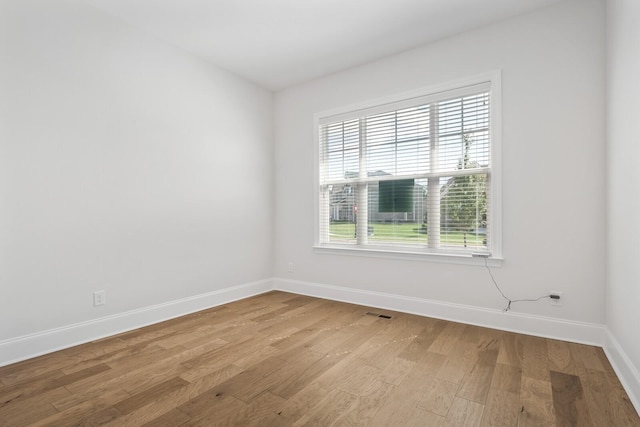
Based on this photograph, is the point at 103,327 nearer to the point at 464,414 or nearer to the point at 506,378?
the point at 464,414

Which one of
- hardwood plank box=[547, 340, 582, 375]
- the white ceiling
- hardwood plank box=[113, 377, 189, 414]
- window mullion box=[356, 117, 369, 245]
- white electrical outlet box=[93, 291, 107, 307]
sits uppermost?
the white ceiling

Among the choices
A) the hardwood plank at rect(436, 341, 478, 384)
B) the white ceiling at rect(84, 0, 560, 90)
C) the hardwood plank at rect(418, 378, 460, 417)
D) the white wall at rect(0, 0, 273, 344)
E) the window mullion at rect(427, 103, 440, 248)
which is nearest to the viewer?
the hardwood plank at rect(418, 378, 460, 417)

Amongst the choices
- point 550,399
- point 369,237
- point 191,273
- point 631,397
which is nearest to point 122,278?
point 191,273

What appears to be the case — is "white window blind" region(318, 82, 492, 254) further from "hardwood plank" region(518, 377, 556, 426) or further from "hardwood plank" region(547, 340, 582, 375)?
"hardwood plank" region(518, 377, 556, 426)

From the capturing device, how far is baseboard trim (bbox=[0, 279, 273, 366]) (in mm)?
2359

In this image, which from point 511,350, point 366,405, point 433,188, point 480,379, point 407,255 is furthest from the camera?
point 407,255

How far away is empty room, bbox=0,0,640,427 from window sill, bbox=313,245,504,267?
0.02 meters

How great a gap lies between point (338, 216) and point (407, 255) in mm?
1053

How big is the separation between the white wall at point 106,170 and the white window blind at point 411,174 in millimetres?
1264

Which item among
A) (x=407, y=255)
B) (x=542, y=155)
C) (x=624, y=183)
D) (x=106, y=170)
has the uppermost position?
(x=542, y=155)

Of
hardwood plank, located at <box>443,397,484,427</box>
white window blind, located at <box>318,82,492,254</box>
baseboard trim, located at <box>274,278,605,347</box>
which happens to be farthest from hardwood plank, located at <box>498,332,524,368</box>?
white window blind, located at <box>318,82,492,254</box>

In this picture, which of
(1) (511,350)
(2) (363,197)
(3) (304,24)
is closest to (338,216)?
(2) (363,197)

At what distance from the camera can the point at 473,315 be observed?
3.05m

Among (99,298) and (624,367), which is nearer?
(624,367)
